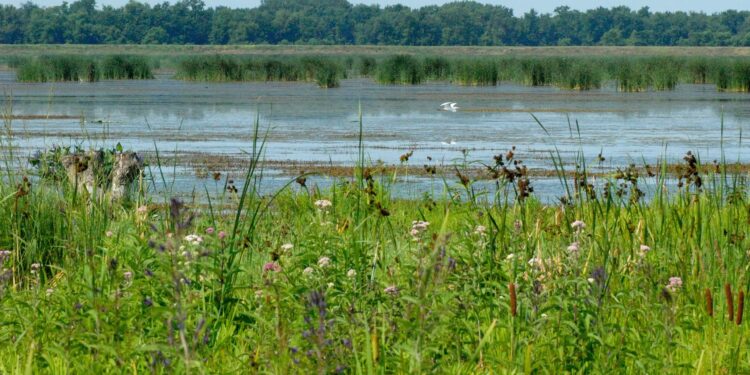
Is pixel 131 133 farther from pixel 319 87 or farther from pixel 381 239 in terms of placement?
pixel 319 87

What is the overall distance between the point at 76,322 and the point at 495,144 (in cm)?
1378

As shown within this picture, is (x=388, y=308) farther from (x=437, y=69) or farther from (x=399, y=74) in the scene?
(x=437, y=69)

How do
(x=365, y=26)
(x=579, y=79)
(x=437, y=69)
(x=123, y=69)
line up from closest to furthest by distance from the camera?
(x=579, y=79) → (x=437, y=69) → (x=123, y=69) → (x=365, y=26)

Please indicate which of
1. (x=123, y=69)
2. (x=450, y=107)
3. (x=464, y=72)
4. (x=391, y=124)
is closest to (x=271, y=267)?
(x=391, y=124)

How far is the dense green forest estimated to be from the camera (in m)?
120

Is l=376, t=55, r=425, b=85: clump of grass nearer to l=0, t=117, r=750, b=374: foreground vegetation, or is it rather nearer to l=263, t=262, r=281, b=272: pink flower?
l=0, t=117, r=750, b=374: foreground vegetation

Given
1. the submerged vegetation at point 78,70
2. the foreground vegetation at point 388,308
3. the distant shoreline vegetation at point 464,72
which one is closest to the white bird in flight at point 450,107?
the distant shoreline vegetation at point 464,72

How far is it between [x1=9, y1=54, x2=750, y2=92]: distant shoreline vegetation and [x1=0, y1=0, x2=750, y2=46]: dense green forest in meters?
72.8

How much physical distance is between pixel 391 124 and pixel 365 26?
118m

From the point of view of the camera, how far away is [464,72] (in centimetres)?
4369

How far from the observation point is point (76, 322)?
14.8 feet

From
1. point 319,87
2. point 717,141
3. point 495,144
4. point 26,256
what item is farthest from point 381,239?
point 319,87

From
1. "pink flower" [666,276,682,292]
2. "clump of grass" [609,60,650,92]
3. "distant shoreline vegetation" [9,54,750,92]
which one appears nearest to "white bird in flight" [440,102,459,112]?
"clump of grass" [609,60,650,92]

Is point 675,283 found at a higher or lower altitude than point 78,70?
higher
